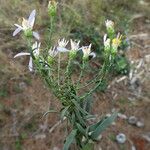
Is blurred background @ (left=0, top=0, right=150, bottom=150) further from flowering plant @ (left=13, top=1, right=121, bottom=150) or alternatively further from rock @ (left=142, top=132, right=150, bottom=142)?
flowering plant @ (left=13, top=1, right=121, bottom=150)

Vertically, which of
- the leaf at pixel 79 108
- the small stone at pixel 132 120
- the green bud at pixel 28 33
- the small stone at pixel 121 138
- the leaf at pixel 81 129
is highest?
the green bud at pixel 28 33

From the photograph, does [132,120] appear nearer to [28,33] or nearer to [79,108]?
[79,108]

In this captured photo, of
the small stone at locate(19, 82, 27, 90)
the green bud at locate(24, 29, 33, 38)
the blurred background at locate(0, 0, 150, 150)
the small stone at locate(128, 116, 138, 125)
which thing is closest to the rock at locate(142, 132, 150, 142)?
the blurred background at locate(0, 0, 150, 150)

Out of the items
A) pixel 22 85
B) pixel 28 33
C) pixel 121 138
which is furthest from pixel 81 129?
pixel 22 85

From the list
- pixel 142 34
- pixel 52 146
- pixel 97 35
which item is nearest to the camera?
pixel 52 146

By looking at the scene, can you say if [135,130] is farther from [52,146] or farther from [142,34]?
[142,34]

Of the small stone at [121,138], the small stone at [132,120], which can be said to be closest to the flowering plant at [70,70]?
the small stone at [121,138]

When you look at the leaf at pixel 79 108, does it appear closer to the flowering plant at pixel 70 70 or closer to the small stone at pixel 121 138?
the flowering plant at pixel 70 70

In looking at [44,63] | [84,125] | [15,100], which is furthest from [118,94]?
[44,63]
